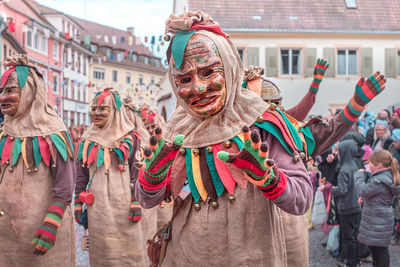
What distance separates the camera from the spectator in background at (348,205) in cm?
656

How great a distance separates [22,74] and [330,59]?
2169cm

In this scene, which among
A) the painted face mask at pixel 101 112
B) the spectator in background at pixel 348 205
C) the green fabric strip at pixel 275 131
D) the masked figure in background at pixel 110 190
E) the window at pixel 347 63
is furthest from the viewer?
the window at pixel 347 63

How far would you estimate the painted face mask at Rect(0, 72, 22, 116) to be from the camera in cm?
434

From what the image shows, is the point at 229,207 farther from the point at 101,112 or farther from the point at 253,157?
the point at 101,112

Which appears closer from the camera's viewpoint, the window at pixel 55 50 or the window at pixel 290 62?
the window at pixel 290 62

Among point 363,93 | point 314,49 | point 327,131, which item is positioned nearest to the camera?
point 363,93

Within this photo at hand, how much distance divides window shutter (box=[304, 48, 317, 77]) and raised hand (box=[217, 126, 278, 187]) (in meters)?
22.9

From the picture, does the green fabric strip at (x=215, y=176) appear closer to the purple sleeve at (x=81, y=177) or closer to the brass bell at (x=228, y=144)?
the brass bell at (x=228, y=144)

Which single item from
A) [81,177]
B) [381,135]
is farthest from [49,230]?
[381,135]

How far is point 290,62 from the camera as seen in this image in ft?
80.3

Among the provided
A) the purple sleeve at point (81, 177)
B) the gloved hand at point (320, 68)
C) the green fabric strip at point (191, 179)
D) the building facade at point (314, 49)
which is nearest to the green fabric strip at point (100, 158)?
the purple sleeve at point (81, 177)

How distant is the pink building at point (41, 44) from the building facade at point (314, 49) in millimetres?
12436

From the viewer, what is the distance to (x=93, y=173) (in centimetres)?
550

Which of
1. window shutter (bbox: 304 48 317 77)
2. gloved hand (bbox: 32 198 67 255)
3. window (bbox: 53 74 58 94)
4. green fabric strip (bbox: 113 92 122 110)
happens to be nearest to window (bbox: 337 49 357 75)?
window shutter (bbox: 304 48 317 77)
